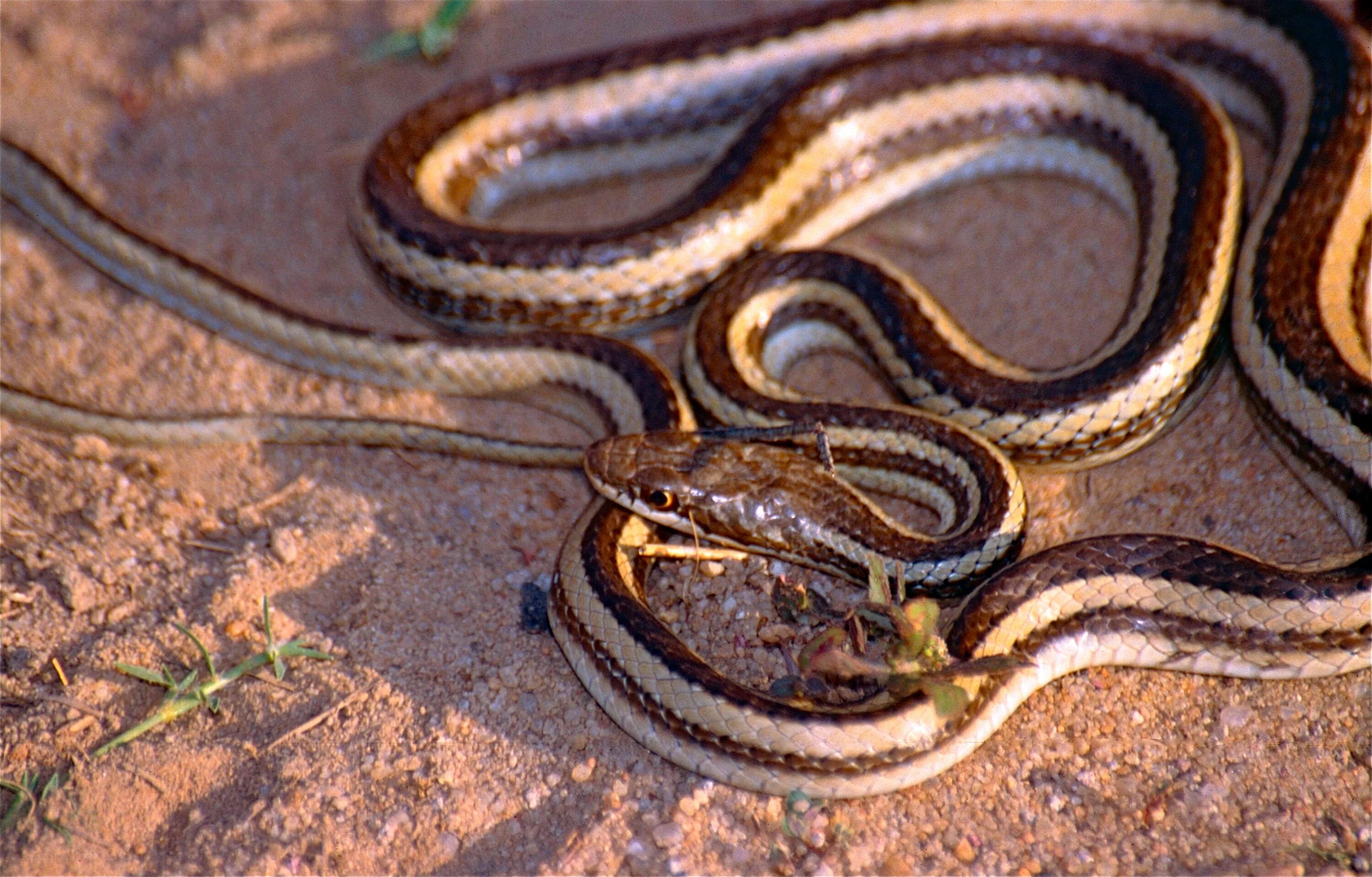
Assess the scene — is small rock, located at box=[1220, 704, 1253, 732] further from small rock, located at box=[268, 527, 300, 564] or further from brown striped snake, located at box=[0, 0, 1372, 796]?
small rock, located at box=[268, 527, 300, 564]

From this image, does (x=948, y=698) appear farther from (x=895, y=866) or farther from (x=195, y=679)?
(x=195, y=679)

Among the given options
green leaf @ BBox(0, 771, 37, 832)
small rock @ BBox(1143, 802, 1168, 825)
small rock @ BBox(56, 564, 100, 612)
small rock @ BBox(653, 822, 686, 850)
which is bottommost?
green leaf @ BBox(0, 771, 37, 832)

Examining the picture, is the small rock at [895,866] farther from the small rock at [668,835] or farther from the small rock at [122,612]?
the small rock at [122,612]

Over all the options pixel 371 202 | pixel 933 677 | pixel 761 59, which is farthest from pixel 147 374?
pixel 933 677

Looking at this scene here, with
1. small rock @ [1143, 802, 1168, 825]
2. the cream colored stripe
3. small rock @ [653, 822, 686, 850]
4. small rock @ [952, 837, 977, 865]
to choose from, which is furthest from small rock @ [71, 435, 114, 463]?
the cream colored stripe

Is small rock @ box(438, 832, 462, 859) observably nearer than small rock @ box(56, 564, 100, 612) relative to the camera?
Yes

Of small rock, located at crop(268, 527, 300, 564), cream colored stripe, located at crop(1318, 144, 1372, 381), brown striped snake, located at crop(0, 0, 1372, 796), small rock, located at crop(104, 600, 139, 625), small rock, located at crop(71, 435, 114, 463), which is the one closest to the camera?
brown striped snake, located at crop(0, 0, 1372, 796)
